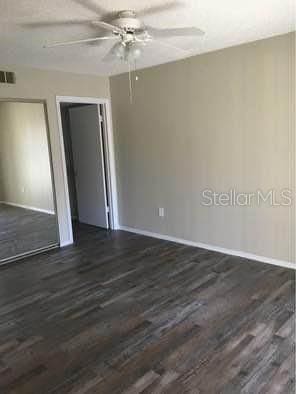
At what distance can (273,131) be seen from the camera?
3432mm

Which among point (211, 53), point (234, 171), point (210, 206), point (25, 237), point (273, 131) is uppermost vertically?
point (211, 53)

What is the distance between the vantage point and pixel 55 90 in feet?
14.5

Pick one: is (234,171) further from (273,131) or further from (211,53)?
(211,53)

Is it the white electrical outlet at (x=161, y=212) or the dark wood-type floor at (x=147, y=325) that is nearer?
the dark wood-type floor at (x=147, y=325)

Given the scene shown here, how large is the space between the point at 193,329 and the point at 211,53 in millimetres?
3029

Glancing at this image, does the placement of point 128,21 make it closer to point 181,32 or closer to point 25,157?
point 181,32

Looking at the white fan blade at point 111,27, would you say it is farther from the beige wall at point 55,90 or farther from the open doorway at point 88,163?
the open doorway at point 88,163

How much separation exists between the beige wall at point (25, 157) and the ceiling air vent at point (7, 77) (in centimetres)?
26

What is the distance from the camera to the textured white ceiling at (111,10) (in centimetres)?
238

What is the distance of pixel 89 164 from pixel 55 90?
1417 mm

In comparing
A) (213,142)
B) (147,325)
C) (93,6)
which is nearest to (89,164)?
(213,142)

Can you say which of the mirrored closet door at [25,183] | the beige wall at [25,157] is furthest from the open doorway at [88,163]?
the beige wall at [25,157]

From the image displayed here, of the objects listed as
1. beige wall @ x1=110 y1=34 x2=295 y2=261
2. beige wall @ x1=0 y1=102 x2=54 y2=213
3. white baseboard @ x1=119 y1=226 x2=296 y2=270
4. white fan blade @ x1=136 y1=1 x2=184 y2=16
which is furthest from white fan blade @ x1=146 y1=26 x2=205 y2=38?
white baseboard @ x1=119 y1=226 x2=296 y2=270

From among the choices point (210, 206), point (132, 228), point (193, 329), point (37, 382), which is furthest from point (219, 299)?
point (132, 228)
